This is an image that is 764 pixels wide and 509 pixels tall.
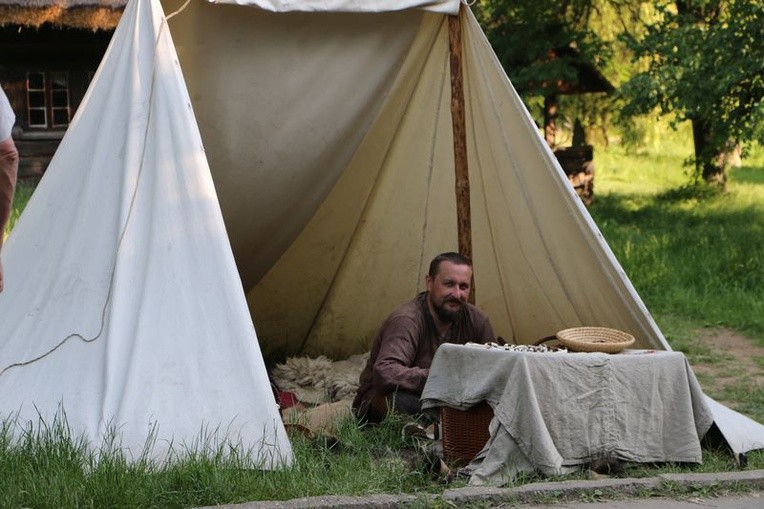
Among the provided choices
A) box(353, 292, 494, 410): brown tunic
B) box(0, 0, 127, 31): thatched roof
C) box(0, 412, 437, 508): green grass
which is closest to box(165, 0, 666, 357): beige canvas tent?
box(353, 292, 494, 410): brown tunic

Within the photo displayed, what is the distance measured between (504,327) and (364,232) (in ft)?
3.57

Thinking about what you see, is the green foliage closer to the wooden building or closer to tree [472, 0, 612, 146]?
tree [472, 0, 612, 146]

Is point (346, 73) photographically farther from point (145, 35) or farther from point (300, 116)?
point (145, 35)

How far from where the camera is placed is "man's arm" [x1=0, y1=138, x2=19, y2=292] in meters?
4.27

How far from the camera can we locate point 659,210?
1491 cm

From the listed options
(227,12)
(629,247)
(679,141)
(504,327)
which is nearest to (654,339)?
(504,327)

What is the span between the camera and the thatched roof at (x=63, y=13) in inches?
474

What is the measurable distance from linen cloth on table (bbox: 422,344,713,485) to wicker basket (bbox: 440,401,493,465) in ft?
0.18

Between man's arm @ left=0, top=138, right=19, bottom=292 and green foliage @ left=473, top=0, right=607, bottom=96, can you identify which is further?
green foliage @ left=473, top=0, right=607, bottom=96

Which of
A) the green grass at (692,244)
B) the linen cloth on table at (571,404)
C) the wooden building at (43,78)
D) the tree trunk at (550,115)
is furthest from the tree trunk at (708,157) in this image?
the linen cloth on table at (571,404)

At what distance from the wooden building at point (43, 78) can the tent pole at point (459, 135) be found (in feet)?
27.2

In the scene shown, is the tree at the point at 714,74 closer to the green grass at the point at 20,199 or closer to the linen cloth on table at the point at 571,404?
the linen cloth on table at the point at 571,404

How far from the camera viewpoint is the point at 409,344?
5.75 m

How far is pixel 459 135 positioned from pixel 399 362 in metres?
1.35
